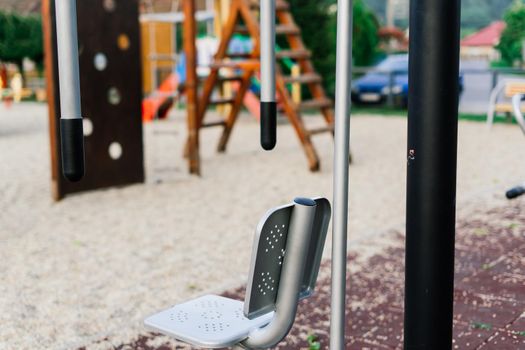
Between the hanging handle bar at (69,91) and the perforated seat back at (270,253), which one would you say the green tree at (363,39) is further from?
the hanging handle bar at (69,91)

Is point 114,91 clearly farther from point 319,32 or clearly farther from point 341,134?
point 319,32

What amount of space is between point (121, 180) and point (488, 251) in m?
3.69

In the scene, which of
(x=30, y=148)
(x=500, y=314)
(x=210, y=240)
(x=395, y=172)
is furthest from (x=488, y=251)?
(x=30, y=148)

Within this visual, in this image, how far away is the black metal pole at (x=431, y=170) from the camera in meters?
2.01

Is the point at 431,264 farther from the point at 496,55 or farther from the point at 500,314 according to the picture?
the point at 496,55

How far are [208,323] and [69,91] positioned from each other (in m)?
0.91

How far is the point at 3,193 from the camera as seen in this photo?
6.84 metres

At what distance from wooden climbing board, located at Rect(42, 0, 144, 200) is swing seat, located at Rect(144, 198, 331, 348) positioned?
4169 millimetres

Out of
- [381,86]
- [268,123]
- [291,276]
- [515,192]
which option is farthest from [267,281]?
[381,86]

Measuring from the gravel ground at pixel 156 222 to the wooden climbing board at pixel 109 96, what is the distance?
18cm

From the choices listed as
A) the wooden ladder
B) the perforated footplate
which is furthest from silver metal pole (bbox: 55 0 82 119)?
the wooden ladder

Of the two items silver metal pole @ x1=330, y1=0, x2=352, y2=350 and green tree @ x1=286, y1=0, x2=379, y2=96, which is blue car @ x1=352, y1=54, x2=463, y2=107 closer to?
green tree @ x1=286, y1=0, x2=379, y2=96

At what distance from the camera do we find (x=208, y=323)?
7.29 ft

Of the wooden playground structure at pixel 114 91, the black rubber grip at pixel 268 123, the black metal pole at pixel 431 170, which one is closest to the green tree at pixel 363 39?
the wooden playground structure at pixel 114 91
